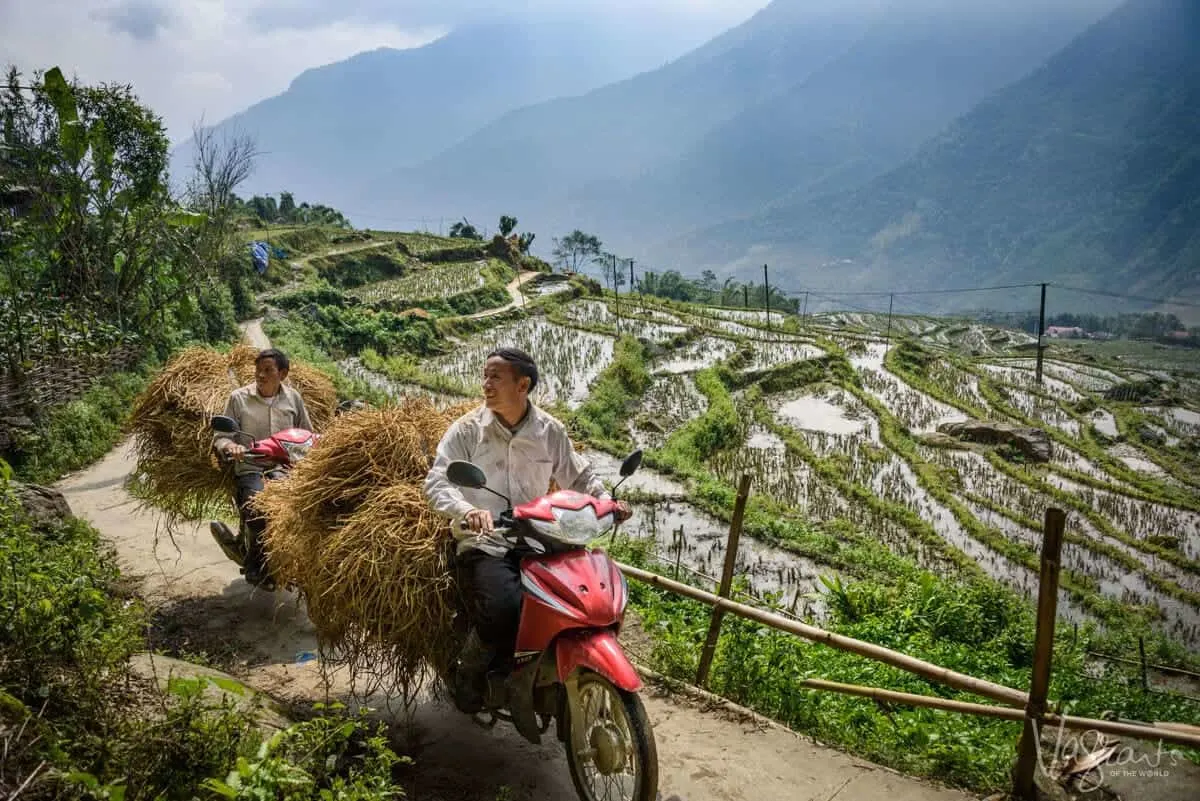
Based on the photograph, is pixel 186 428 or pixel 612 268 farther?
pixel 612 268

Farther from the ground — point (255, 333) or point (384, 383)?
point (255, 333)

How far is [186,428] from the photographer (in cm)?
546

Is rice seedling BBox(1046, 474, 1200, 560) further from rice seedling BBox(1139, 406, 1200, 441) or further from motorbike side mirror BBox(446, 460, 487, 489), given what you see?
motorbike side mirror BBox(446, 460, 487, 489)

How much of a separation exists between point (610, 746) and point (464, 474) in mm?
1163

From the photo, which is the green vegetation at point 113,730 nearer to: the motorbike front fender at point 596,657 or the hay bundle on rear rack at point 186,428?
the motorbike front fender at point 596,657

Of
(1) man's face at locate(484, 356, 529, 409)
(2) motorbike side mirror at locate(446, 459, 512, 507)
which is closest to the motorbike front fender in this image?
(2) motorbike side mirror at locate(446, 459, 512, 507)

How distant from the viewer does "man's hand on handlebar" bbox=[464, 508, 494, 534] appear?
3.04 metres

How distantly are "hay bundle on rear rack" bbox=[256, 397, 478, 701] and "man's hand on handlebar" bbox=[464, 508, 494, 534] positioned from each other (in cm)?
36

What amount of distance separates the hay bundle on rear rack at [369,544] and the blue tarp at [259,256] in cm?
2565

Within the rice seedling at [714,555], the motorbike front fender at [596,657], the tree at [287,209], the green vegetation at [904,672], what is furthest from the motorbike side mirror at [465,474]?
the tree at [287,209]

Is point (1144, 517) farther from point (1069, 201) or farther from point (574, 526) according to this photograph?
point (1069, 201)

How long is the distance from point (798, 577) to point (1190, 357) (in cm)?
3379

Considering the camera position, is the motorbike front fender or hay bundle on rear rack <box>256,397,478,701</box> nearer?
the motorbike front fender

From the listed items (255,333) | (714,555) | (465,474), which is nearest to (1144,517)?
(714,555)
